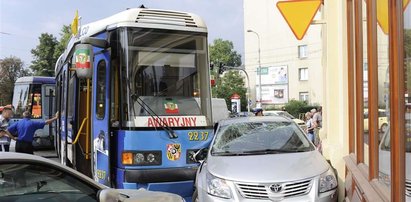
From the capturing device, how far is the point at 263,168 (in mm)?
5660

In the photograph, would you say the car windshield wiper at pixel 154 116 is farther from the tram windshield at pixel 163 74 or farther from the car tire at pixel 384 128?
the car tire at pixel 384 128

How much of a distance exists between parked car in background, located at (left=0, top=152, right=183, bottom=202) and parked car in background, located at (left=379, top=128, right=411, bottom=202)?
1.98m

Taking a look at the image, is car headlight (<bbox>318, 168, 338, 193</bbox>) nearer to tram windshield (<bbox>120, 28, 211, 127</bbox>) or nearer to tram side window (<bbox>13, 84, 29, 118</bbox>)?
tram windshield (<bbox>120, 28, 211, 127</bbox>)

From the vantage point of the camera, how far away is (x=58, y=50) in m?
54.4

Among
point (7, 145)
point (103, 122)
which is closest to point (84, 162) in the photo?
point (103, 122)

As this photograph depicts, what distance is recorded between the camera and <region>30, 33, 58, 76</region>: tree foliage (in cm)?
5675

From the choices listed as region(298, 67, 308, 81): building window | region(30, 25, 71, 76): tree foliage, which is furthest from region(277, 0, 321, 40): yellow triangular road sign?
region(30, 25, 71, 76): tree foliage

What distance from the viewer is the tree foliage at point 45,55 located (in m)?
56.8

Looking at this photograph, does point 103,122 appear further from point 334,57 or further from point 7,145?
point 7,145

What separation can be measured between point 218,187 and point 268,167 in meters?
0.66

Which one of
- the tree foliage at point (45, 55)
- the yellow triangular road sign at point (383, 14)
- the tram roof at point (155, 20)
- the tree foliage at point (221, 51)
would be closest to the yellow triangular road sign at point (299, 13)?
the tram roof at point (155, 20)

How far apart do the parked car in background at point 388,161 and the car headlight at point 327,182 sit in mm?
1920

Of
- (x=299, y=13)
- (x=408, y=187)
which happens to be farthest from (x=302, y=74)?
(x=408, y=187)

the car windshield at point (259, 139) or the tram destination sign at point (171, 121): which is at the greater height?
the tram destination sign at point (171, 121)
